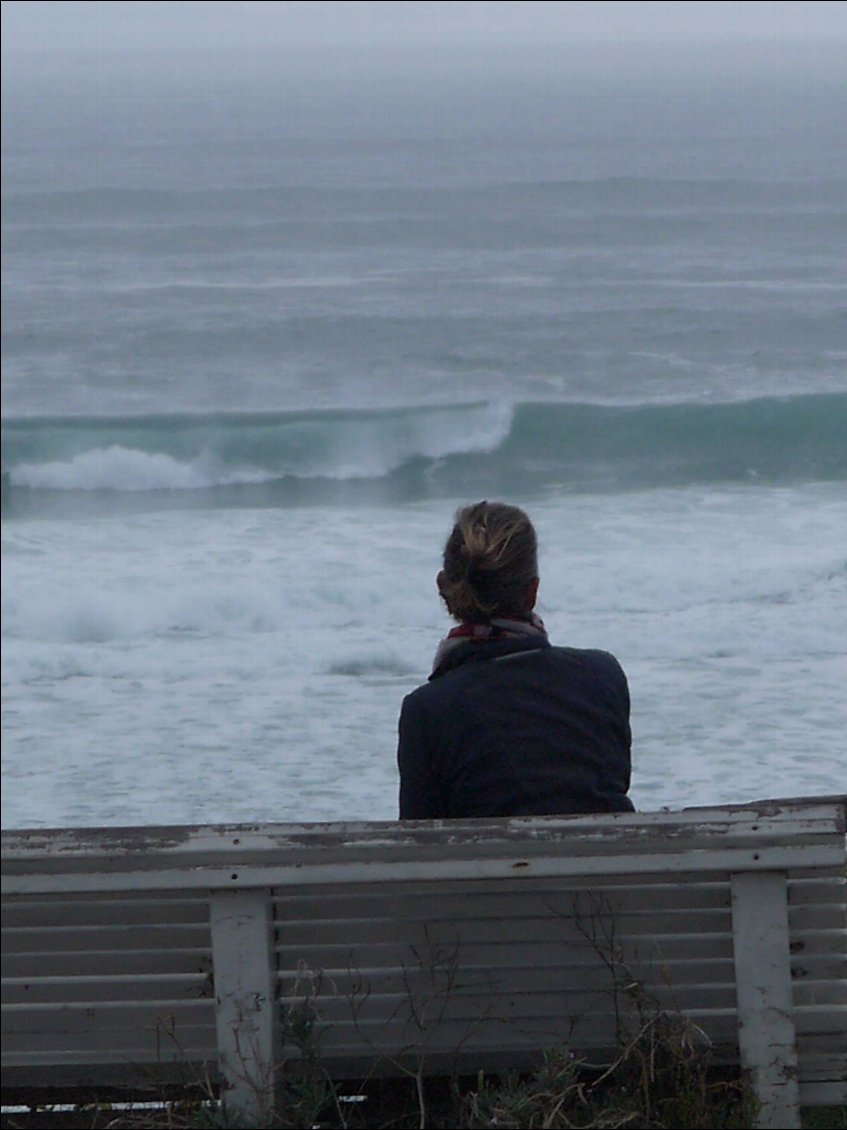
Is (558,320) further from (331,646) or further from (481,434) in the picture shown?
(331,646)

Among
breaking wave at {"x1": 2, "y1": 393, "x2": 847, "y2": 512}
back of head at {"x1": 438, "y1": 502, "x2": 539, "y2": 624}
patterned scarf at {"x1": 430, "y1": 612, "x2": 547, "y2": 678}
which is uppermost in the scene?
breaking wave at {"x1": 2, "y1": 393, "x2": 847, "y2": 512}

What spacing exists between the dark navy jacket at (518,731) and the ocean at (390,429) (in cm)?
458

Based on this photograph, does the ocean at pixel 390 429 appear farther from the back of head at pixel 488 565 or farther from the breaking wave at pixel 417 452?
the back of head at pixel 488 565

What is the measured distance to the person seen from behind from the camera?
2.24m

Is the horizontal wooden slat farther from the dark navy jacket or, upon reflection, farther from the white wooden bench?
the dark navy jacket

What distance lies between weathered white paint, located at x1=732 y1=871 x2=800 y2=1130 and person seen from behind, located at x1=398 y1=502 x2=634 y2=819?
31 centimetres

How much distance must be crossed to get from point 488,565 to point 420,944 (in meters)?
0.59

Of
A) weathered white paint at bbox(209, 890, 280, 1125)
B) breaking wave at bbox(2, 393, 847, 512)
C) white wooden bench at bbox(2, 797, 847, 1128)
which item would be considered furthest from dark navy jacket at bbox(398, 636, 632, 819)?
breaking wave at bbox(2, 393, 847, 512)

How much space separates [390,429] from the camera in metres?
19.7

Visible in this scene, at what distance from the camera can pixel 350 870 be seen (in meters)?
1.99

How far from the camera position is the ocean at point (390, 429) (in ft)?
27.4

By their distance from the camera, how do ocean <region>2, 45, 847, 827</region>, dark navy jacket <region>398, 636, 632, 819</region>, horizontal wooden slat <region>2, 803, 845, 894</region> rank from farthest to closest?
ocean <region>2, 45, 847, 827</region>
dark navy jacket <region>398, 636, 632, 819</region>
horizontal wooden slat <region>2, 803, 845, 894</region>

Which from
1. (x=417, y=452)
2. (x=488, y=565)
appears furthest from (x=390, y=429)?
(x=488, y=565)

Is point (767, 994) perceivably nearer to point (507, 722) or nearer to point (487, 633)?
point (507, 722)
